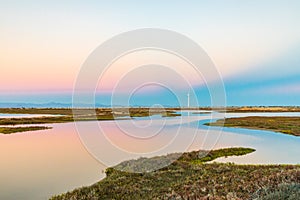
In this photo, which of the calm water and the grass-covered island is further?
the calm water

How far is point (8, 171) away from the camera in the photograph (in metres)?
23.1

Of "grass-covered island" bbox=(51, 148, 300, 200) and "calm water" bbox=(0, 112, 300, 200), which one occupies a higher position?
"grass-covered island" bbox=(51, 148, 300, 200)

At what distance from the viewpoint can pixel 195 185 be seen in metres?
14.0

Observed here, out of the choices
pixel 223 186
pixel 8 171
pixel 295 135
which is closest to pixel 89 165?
pixel 8 171

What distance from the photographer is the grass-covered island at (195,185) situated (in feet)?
35.6

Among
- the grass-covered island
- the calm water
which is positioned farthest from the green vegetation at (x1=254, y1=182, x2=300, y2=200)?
the calm water

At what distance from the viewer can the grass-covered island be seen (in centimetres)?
1085

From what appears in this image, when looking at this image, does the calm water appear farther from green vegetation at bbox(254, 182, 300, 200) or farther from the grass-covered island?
green vegetation at bbox(254, 182, 300, 200)

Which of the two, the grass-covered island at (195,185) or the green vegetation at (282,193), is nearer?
the green vegetation at (282,193)

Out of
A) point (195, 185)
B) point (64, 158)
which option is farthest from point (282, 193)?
point (64, 158)

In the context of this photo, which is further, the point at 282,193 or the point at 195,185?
the point at 195,185

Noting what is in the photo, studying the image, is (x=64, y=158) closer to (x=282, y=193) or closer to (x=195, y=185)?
(x=195, y=185)

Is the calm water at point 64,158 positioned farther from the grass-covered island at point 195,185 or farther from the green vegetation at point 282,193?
the green vegetation at point 282,193

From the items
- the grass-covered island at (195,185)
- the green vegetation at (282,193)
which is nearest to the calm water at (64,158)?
the grass-covered island at (195,185)
